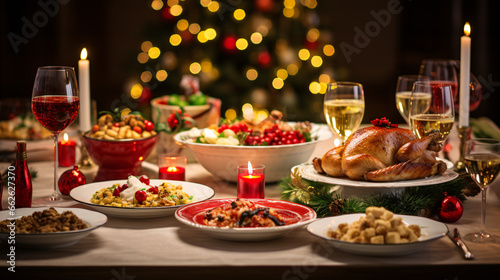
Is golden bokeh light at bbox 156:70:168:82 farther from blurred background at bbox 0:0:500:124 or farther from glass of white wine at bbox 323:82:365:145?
glass of white wine at bbox 323:82:365:145

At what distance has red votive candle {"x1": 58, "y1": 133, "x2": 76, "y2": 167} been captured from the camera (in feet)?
7.86

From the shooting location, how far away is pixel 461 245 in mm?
1446

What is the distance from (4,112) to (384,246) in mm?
1958

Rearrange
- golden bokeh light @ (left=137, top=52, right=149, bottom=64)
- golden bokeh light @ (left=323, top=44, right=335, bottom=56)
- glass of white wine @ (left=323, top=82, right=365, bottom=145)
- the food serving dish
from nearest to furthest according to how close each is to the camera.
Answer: the food serving dish
glass of white wine @ (left=323, top=82, right=365, bottom=145)
golden bokeh light @ (left=137, top=52, right=149, bottom=64)
golden bokeh light @ (left=323, top=44, right=335, bottom=56)

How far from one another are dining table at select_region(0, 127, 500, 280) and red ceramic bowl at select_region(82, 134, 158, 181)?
0.61 meters

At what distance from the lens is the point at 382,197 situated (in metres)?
1.73

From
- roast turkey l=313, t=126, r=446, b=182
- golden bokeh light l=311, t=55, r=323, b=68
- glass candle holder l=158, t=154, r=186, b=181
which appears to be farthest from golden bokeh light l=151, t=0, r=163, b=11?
roast turkey l=313, t=126, r=446, b=182

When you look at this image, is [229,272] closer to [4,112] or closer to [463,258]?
[463,258]

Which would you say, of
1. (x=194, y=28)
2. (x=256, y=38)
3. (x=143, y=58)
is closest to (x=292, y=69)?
(x=256, y=38)

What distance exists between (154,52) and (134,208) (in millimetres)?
3868

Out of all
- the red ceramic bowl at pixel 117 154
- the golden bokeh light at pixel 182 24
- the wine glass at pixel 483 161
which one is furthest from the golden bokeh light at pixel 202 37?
the wine glass at pixel 483 161

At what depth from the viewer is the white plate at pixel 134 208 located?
1647mm

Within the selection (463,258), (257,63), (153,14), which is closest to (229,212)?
(463,258)

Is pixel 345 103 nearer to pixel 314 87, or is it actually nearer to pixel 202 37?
pixel 202 37
